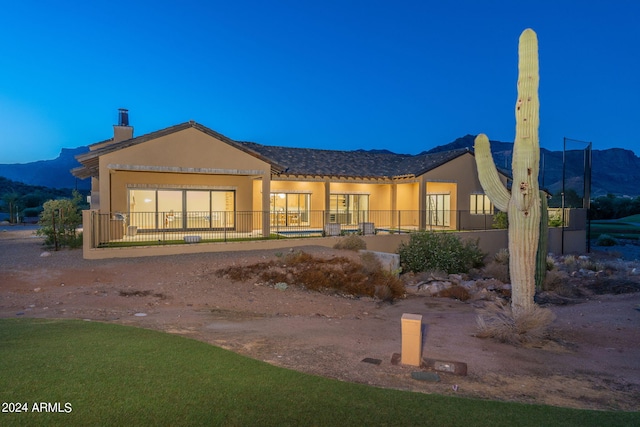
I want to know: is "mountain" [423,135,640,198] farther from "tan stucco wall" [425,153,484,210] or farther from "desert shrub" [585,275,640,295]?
"desert shrub" [585,275,640,295]

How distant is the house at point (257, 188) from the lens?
17.4m

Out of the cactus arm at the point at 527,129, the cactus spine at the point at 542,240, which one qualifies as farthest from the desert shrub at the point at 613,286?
the cactus arm at the point at 527,129

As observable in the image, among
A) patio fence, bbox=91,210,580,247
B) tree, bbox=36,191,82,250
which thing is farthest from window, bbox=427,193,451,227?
tree, bbox=36,191,82,250

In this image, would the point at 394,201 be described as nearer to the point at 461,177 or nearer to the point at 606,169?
the point at 461,177

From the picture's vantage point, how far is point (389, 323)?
9227 millimetres

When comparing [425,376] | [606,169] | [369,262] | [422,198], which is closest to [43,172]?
[422,198]

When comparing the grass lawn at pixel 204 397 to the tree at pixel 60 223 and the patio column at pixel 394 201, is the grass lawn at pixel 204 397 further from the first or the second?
the patio column at pixel 394 201

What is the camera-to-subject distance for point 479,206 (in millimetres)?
25938

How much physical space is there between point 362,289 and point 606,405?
8223 mm

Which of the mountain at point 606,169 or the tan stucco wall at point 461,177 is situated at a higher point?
the mountain at point 606,169

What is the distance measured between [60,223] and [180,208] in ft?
15.6

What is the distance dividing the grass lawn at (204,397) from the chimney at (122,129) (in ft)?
58.4

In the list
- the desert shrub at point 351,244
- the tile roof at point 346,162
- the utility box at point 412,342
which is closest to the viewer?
the utility box at point 412,342

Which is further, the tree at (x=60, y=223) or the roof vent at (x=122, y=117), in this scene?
the roof vent at (x=122, y=117)
